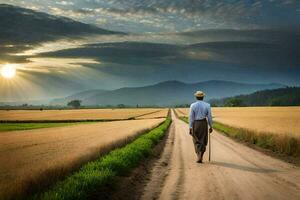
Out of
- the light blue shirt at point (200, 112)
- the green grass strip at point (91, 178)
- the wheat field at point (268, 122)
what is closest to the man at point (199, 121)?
the light blue shirt at point (200, 112)

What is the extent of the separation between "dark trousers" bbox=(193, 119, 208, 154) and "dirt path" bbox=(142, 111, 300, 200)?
2.29 ft

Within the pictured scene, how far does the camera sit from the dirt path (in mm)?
10484

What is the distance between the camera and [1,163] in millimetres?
16766

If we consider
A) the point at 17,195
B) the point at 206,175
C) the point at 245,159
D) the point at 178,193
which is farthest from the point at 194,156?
Result: the point at 17,195

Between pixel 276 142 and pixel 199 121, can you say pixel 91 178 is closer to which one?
pixel 199 121

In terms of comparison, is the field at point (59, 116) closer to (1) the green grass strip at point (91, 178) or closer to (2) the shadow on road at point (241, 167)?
(1) the green grass strip at point (91, 178)

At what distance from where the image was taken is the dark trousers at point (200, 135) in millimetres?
17516

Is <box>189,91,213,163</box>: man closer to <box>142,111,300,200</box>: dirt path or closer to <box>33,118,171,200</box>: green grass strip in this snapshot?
<box>142,111,300,200</box>: dirt path

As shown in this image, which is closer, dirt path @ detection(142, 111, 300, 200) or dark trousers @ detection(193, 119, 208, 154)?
dirt path @ detection(142, 111, 300, 200)

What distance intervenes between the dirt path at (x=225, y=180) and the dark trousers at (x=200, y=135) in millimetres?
699

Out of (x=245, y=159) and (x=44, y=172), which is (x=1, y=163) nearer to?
(x=44, y=172)

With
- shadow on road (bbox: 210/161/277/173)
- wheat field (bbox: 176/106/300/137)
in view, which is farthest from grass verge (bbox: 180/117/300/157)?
shadow on road (bbox: 210/161/277/173)

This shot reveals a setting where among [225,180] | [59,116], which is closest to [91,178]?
[225,180]

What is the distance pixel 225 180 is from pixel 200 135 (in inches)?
203
